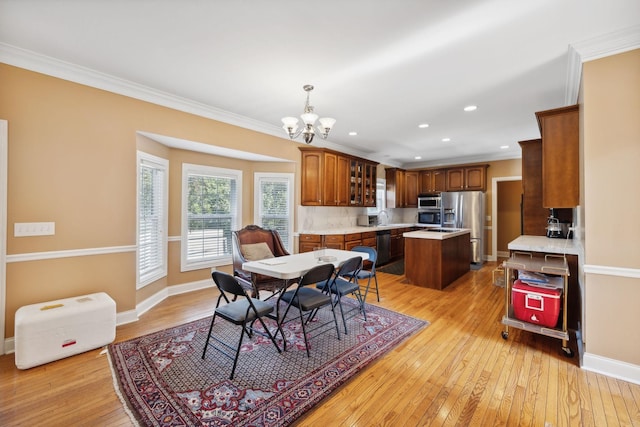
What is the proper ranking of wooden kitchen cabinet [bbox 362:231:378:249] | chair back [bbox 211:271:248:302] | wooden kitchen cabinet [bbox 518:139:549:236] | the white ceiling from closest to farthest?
the white ceiling
chair back [bbox 211:271:248:302]
wooden kitchen cabinet [bbox 518:139:549:236]
wooden kitchen cabinet [bbox 362:231:378:249]

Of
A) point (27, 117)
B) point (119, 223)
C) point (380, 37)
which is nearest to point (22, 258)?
point (119, 223)

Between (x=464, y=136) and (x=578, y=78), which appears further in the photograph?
(x=464, y=136)

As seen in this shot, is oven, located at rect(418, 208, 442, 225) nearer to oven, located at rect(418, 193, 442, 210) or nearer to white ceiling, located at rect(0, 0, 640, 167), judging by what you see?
oven, located at rect(418, 193, 442, 210)

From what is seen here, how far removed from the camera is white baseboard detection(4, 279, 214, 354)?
2.53m

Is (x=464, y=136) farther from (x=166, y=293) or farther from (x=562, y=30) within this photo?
(x=166, y=293)

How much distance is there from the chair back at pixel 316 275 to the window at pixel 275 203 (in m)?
2.55

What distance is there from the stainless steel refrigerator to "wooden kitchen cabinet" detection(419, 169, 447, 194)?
1.63 feet

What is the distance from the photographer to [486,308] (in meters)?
3.73

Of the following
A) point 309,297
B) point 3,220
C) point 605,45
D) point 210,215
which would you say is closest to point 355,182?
point 210,215

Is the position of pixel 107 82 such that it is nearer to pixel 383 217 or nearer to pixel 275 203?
pixel 275 203

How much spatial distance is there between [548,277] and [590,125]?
1546 mm

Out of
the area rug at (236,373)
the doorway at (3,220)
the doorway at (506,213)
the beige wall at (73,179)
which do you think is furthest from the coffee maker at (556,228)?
the doorway at (3,220)

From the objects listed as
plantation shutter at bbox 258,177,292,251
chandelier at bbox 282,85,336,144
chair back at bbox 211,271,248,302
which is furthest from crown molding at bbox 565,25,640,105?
plantation shutter at bbox 258,177,292,251

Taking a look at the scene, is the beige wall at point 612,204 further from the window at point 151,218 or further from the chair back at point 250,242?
the window at point 151,218
